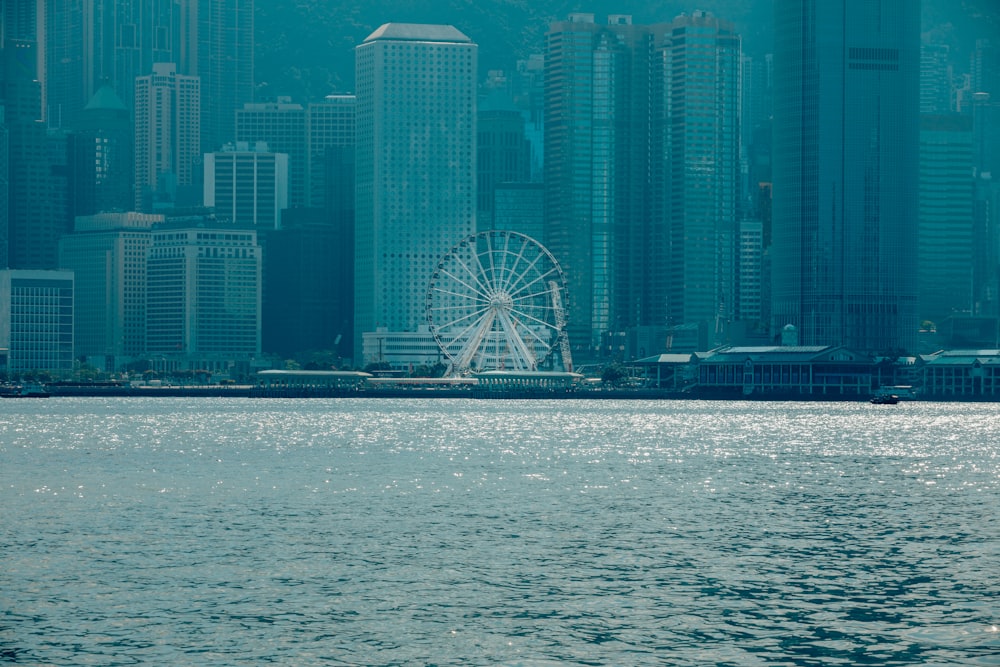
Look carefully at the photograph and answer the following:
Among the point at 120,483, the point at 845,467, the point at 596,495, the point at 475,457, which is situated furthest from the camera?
the point at 475,457

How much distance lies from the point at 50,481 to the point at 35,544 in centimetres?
3256

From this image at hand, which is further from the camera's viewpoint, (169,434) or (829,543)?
(169,434)

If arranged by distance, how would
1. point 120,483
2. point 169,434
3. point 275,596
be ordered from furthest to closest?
1. point 169,434
2. point 120,483
3. point 275,596

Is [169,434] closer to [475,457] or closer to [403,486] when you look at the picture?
[475,457]

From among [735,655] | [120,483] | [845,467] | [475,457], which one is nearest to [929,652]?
[735,655]

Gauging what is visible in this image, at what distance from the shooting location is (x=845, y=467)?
124m

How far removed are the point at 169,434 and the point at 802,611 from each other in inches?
4561

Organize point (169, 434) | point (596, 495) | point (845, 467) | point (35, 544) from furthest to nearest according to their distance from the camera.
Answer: point (169, 434) → point (845, 467) → point (596, 495) → point (35, 544)

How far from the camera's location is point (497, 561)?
71250 mm

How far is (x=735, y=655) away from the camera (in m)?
53.4

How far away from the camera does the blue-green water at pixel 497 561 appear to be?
55.1 meters

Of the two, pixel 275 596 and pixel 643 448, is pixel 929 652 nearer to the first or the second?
pixel 275 596

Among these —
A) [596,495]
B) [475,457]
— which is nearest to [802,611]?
[596,495]

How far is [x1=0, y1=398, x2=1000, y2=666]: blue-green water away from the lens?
2168 inches
